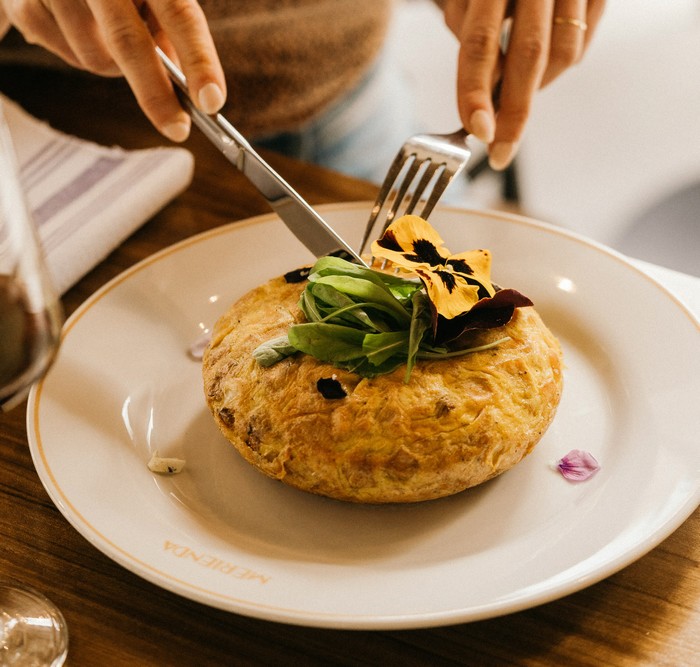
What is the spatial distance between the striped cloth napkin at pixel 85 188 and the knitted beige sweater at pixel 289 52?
1.58 ft

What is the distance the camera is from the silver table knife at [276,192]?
146 centimetres

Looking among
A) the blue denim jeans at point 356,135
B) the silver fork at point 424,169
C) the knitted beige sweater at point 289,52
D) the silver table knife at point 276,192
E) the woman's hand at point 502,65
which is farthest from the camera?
the blue denim jeans at point 356,135

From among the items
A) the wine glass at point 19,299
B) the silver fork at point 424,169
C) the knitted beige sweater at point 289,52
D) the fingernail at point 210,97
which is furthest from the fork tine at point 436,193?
the knitted beige sweater at point 289,52

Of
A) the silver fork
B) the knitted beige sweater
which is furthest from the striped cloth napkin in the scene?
the silver fork

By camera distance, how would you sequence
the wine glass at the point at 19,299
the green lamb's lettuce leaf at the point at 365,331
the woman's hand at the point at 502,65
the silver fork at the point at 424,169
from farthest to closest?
the woman's hand at the point at 502,65, the silver fork at the point at 424,169, the green lamb's lettuce leaf at the point at 365,331, the wine glass at the point at 19,299

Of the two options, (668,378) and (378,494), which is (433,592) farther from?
(668,378)

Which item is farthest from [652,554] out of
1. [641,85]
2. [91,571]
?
[641,85]

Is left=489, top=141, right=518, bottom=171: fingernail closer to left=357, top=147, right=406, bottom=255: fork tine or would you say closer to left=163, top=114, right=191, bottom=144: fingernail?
left=357, top=147, right=406, bottom=255: fork tine

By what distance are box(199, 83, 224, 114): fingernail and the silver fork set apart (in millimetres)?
351

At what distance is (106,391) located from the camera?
1427 mm

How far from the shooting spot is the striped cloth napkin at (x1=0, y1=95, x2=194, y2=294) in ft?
5.86

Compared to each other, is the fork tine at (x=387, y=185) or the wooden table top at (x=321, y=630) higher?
the fork tine at (x=387, y=185)

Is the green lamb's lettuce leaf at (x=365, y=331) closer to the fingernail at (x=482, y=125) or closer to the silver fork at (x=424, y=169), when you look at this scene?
the silver fork at (x=424, y=169)

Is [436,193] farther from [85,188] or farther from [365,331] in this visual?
[85,188]
